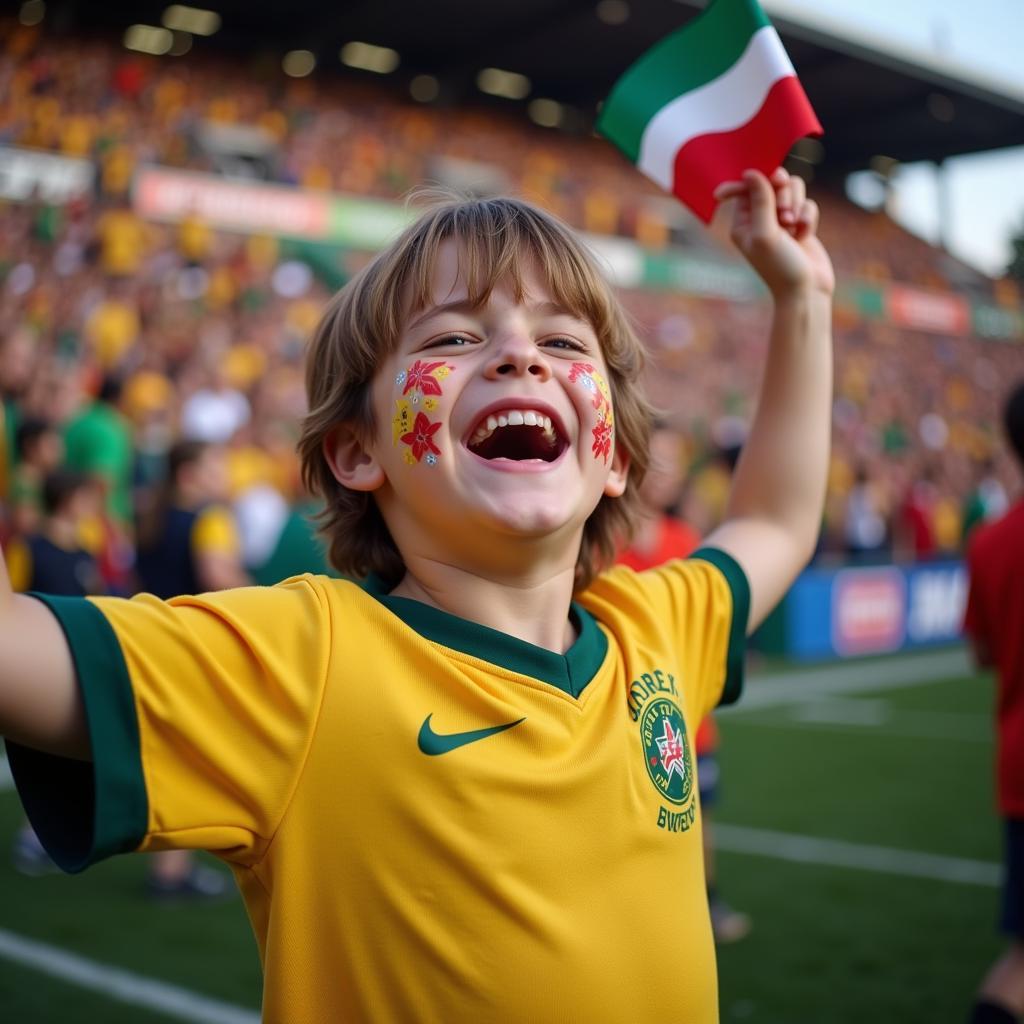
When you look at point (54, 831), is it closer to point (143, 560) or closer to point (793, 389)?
point (793, 389)

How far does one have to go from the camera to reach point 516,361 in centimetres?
141

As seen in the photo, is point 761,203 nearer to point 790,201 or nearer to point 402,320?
point 790,201

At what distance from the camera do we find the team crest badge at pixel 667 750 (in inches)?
59.1

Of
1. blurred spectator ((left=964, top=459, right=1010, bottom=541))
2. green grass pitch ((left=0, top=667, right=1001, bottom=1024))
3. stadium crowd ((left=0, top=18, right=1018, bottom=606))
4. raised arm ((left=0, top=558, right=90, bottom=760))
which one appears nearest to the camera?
raised arm ((left=0, top=558, right=90, bottom=760))

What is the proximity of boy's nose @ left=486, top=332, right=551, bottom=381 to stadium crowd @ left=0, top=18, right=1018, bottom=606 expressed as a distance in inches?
34.4

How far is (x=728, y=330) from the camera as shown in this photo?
888 inches

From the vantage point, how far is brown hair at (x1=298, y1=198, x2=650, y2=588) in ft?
4.94

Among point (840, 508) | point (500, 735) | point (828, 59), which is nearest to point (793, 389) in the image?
point (500, 735)

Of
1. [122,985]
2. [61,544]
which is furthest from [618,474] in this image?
[61,544]

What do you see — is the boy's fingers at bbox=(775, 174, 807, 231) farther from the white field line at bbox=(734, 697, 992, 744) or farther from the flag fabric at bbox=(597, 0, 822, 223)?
the white field line at bbox=(734, 697, 992, 744)

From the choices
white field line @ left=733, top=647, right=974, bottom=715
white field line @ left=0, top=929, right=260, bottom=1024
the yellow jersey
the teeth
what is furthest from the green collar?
white field line @ left=733, top=647, right=974, bottom=715

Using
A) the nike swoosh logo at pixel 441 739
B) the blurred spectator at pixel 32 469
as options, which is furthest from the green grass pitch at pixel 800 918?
the blurred spectator at pixel 32 469

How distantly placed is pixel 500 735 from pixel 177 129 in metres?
18.4

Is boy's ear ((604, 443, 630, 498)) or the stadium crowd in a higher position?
boy's ear ((604, 443, 630, 498))
